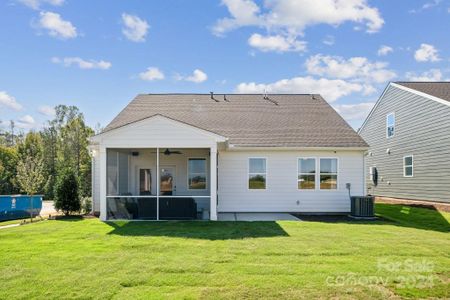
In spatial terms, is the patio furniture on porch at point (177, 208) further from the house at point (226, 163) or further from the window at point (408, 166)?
the window at point (408, 166)

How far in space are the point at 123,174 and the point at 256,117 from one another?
709 centimetres

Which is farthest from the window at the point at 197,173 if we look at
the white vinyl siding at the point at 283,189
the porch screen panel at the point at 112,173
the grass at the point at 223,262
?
the grass at the point at 223,262

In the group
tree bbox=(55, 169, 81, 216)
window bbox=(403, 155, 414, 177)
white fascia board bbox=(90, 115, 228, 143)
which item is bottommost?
tree bbox=(55, 169, 81, 216)

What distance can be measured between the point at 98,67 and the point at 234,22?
31.0 feet

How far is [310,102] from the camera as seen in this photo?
1878 centimetres

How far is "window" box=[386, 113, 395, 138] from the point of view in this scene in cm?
2019

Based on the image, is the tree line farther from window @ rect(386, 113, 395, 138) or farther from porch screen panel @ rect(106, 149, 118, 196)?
window @ rect(386, 113, 395, 138)

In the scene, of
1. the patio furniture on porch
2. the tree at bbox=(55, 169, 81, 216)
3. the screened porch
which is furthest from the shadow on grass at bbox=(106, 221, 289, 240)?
the screened porch

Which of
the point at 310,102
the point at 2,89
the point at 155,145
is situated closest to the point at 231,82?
the point at 310,102

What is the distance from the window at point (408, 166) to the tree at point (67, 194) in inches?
659

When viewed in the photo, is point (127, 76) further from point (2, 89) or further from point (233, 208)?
point (2, 89)

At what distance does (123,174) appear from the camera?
50.3 ft

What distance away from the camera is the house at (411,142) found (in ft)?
51.8

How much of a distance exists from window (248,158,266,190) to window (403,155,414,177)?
360 inches
